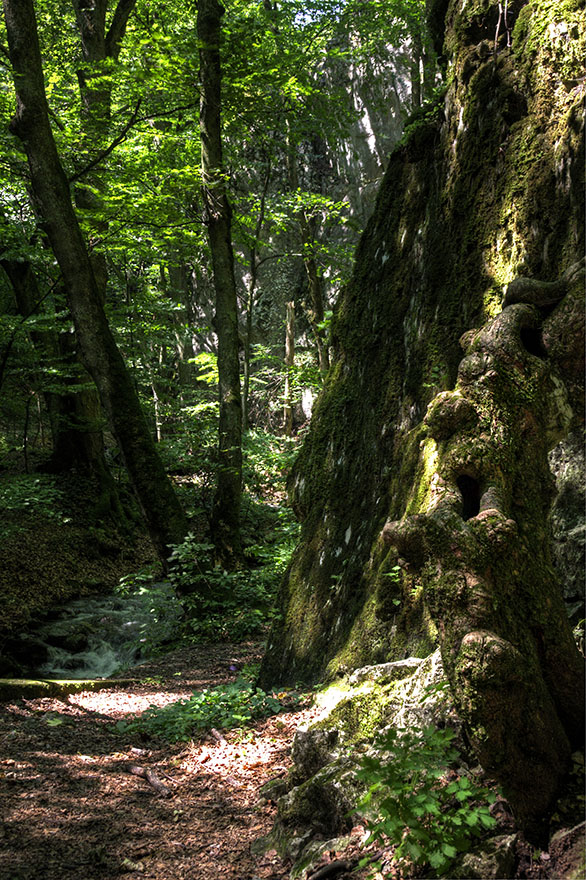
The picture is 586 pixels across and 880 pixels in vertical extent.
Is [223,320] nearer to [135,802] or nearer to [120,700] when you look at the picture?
[120,700]

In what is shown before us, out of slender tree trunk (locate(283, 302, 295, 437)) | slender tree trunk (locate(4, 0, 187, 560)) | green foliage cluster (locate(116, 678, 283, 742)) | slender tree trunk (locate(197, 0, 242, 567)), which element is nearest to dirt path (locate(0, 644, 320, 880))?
green foliage cluster (locate(116, 678, 283, 742))

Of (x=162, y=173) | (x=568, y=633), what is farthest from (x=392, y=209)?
(x=162, y=173)

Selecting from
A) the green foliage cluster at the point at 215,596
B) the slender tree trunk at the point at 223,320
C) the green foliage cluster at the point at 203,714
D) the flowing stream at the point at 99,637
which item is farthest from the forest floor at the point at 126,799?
the slender tree trunk at the point at 223,320

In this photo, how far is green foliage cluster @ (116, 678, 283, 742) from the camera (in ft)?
16.1

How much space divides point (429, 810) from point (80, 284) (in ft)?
26.6

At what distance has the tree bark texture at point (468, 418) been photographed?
224 centimetres

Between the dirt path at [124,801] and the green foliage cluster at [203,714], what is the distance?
14 centimetres

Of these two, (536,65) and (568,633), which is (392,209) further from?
(568,633)

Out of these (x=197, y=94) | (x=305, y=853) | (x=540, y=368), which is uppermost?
(x=197, y=94)

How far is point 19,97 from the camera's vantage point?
8.02 meters

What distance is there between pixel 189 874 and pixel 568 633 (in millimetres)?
2241

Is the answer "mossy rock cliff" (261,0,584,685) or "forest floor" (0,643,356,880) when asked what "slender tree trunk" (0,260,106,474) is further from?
"forest floor" (0,643,356,880)

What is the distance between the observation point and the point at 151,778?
4.12 metres

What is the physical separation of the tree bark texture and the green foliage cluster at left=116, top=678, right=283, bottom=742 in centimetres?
45
